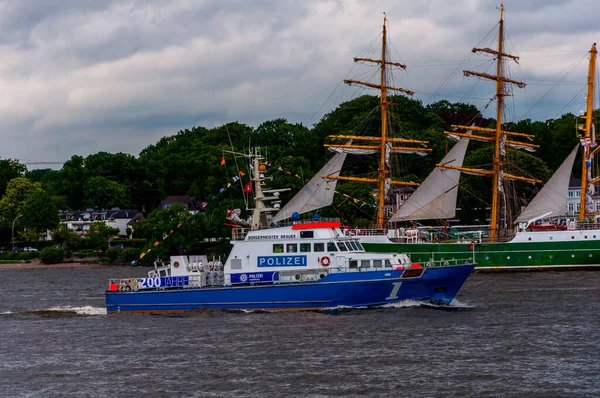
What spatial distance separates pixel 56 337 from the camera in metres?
44.7

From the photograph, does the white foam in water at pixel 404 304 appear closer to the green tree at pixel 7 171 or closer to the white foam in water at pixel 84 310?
the white foam in water at pixel 84 310

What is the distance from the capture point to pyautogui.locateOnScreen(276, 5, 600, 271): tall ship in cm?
7956

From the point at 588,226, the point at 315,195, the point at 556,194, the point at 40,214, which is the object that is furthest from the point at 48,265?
the point at 588,226

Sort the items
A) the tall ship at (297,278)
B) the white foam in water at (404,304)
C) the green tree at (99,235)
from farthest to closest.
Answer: the green tree at (99,235) < the white foam in water at (404,304) < the tall ship at (297,278)

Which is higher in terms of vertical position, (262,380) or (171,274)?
(171,274)

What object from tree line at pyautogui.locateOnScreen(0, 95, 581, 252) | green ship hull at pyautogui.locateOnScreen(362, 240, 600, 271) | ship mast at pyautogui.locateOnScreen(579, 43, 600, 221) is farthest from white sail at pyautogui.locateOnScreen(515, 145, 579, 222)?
tree line at pyautogui.locateOnScreen(0, 95, 581, 252)

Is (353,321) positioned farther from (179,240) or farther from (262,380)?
(179,240)

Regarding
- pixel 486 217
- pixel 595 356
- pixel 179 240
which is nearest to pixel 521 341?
pixel 595 356

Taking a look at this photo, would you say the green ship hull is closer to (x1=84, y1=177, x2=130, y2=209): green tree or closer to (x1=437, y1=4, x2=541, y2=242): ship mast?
(x1=437, y1=4, x2=541, y2=242): ship mast

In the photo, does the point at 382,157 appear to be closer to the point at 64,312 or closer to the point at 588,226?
the point at 588,226

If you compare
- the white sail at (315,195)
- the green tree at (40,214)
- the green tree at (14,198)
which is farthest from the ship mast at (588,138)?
the green tree at (14,198)

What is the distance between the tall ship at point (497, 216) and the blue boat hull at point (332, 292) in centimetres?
2526

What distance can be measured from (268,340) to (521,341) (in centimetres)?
1102

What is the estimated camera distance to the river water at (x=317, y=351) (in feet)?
107
